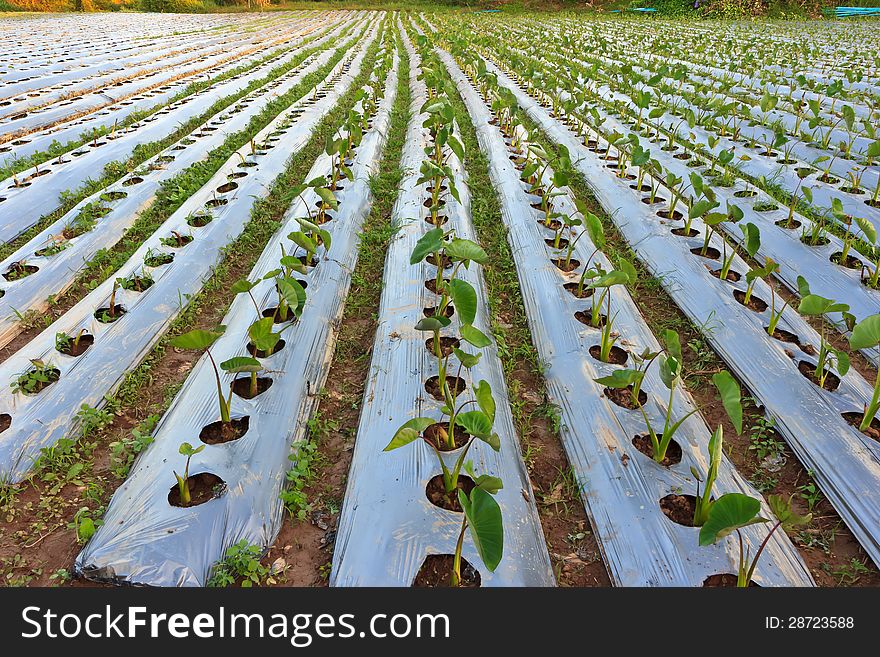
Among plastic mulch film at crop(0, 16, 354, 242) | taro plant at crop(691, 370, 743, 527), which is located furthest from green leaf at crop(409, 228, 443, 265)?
plastic mulch film at crop(0, 16, 354, 242)

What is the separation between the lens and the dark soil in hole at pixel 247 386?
198cm

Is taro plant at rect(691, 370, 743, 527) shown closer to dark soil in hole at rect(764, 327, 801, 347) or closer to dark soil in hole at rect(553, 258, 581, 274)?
dark soil in hole at rect(764, 327, 801, 347)

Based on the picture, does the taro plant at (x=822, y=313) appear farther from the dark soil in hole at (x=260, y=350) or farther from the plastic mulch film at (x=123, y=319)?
the plastic mulch film at (x=123, y=319)

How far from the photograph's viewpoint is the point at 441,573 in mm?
1396

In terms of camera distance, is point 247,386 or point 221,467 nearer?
point 221,467

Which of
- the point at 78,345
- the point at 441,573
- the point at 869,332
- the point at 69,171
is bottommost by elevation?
the point at 441,573

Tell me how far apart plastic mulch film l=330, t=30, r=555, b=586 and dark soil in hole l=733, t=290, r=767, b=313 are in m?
1.27

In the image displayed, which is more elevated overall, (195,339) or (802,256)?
(195,339)

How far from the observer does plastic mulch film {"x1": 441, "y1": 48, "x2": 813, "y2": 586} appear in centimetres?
140

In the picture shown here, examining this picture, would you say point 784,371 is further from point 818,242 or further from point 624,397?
point 818,242

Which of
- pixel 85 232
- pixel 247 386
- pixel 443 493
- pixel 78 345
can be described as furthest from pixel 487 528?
pixel 85 232

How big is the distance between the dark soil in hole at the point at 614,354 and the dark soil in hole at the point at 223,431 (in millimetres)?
1412

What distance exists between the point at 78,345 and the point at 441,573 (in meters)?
1.88

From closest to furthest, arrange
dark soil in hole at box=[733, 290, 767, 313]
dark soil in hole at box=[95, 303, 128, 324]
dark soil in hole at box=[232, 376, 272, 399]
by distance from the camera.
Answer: dark soil in hole at box=[232, 376, 272, 399] < dark soil in hole at box=[95, 303, 128, 324] < dark soil in hole at box=[733, 290, 767, 313]
